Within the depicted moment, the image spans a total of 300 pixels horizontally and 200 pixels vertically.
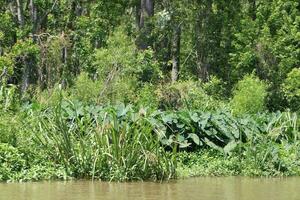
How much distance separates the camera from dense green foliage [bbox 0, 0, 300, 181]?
11109mm

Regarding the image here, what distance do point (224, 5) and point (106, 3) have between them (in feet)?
21.4

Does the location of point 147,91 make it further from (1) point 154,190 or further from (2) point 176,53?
(2) point 176,53

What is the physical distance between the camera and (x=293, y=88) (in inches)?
1074

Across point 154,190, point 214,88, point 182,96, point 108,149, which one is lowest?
point 154,190

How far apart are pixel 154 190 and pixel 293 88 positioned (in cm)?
1877

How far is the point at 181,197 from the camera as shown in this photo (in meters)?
9.14

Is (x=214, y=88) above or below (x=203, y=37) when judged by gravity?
below

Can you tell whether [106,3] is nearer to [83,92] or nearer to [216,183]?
[83,92]

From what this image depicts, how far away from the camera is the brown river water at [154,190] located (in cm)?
903

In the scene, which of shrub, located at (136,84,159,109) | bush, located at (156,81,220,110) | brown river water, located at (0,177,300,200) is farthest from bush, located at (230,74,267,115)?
brown river water, located at (0,177,300,200)

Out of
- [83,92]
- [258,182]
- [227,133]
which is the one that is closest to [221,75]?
[83,92]

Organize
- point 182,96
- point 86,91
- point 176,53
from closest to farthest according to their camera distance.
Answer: point 86,91, point 182,96, point 176,53

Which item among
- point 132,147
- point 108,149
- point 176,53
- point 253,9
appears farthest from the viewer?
point 176,53

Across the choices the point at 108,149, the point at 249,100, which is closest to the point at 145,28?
the point at 249,100
